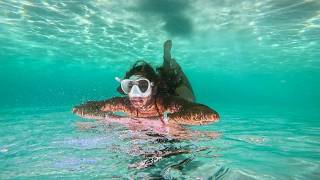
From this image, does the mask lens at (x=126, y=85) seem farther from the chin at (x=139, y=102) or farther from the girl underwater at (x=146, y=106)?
the chin at (x=139, y=102)

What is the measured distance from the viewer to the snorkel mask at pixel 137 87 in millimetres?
6277

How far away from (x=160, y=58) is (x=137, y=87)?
34586mm

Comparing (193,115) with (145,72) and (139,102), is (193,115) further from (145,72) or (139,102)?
(145,72)

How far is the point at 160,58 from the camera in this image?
133ft

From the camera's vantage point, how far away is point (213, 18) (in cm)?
2216

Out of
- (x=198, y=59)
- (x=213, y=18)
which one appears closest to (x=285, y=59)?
(x=198, y=59)

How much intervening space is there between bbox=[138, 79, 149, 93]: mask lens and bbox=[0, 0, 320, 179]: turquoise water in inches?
41.2

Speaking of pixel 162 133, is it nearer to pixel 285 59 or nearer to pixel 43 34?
pixel 43 34

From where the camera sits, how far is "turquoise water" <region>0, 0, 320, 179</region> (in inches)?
199

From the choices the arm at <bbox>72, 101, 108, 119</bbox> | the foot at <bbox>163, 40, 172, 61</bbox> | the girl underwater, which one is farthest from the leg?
the arm at <bbox>72, 101, 108, 119</bbox>

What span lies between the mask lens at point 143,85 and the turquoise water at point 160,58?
3.43ft

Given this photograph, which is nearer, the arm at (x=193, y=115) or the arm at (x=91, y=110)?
the arm at (x=193, y=115)

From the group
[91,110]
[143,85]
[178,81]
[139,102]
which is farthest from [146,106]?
[178,81]

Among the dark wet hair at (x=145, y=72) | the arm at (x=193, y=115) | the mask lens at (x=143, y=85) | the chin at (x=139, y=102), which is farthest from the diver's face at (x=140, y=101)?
the arm at (x=193, y=115)
